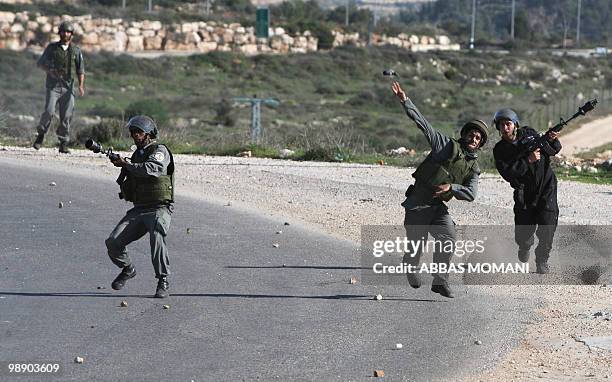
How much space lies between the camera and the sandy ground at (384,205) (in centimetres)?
820

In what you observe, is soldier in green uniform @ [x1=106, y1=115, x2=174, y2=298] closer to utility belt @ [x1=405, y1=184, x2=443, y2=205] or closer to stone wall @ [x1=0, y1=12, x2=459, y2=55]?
utility belt @ [x1=405, y1=184, x2=443, y2=205]

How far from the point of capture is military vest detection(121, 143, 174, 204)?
9.73 meters

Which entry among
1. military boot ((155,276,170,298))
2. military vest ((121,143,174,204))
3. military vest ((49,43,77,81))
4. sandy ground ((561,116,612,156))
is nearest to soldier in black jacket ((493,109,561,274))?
military vest ((121,143,174,204))

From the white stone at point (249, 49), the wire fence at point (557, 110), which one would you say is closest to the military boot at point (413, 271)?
the wire fence at point (557, 110)

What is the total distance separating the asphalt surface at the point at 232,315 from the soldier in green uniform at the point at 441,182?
0.52 meters

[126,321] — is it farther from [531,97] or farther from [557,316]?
[531,97]

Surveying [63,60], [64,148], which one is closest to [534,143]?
[63,60]

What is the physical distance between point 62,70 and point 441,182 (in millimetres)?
10430

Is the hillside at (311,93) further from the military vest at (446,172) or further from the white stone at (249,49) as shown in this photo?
the military vest at (446,172)

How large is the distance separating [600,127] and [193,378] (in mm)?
39866

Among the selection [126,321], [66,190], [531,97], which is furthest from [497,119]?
[531,97]

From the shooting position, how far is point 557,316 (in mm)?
9547

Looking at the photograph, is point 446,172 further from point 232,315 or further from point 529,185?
point 232,315

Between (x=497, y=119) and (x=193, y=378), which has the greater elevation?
(x=497, y=119)
